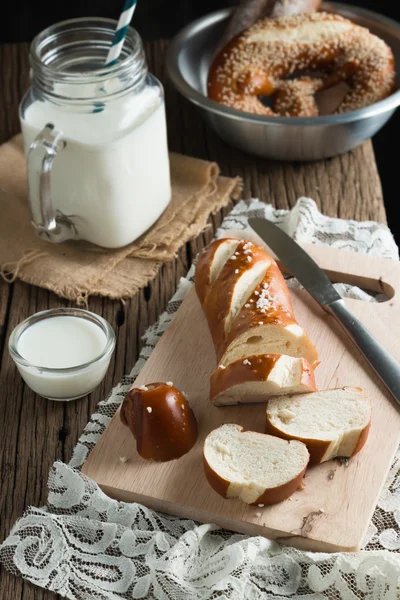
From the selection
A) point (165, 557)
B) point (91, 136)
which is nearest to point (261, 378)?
point (165, 557)

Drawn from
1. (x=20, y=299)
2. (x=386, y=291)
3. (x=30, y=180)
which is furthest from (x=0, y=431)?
(x=386, y=291)

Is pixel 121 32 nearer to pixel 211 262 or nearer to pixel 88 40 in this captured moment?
pixel 88 40

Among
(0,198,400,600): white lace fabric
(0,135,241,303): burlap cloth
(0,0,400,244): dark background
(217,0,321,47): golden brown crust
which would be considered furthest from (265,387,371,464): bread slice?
(0,0,400,244): dark background

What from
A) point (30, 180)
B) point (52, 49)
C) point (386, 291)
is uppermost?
point (52, 49)

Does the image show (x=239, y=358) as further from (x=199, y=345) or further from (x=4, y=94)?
(x=4, y=94)

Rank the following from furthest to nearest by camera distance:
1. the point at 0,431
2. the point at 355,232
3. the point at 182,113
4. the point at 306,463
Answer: the point at 182,113, the point at 355,232, the point at 0,431, the point at 306,463

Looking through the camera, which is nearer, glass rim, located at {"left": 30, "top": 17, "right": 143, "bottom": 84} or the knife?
the knife

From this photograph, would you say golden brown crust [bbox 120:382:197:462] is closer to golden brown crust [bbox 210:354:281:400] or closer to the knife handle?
golden brown crust [bbox 210:354:281:400]
